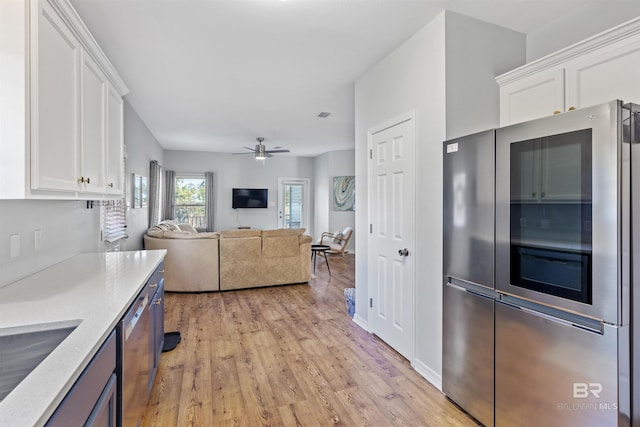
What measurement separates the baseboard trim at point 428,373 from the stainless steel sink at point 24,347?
7.16 ft

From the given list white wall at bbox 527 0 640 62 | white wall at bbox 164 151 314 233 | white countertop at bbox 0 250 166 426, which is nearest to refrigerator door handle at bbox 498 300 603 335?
white countertop at bbox 0 250 166 426

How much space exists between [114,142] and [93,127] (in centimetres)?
50

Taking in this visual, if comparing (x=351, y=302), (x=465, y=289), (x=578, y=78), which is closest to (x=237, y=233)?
(x=351, y=302)

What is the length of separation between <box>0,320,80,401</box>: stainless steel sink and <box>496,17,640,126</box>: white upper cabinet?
9.27 ft

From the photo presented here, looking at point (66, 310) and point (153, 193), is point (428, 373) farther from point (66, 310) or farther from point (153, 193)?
point (153, 193)

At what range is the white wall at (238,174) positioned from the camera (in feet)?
26.4

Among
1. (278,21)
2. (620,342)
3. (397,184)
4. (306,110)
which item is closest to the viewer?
(620,342)

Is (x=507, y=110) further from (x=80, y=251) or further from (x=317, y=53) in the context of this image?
(x=80, y=251)

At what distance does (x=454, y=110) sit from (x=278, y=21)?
4.75ft

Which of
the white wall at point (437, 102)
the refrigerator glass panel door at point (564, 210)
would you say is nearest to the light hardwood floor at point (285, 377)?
the white wall at point (437, 102)

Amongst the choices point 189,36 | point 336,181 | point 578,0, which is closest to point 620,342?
point 578,0

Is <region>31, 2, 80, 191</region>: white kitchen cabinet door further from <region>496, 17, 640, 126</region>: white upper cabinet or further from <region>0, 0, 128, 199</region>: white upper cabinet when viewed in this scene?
<region>496, 17, 640, 126</region>: white upper cabinet

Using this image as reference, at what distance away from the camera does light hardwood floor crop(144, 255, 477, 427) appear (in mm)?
1935

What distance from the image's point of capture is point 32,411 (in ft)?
2.24
